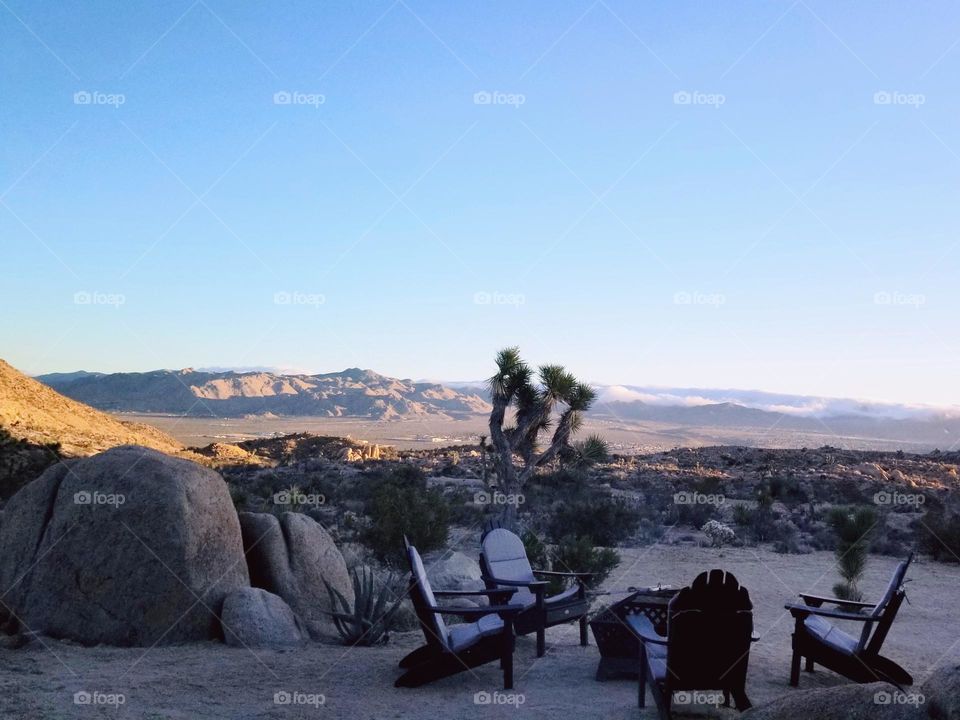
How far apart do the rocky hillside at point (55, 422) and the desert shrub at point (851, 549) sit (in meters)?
26.5

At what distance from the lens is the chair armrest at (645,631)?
668 centimetres

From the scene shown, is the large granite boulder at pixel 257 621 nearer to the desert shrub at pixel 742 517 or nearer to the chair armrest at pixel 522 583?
the chair armrest at pixel 522 583

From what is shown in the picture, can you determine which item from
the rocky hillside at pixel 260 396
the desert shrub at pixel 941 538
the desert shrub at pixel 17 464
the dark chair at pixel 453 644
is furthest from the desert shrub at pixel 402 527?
the rocky hillside at pixel 260 396

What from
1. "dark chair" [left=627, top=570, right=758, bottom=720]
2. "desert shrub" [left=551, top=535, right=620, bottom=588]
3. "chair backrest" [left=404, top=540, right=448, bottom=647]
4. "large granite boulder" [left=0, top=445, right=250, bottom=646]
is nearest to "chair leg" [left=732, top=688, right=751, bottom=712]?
"dark chair" [left=627, top=570, right=758, bottom=720]

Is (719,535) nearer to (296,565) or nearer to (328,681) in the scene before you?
(296,565)

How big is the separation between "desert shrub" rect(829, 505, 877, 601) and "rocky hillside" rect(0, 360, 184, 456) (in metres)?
26.5

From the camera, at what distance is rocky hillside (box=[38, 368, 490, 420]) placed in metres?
115

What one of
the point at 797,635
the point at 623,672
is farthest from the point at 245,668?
the point at 797,635

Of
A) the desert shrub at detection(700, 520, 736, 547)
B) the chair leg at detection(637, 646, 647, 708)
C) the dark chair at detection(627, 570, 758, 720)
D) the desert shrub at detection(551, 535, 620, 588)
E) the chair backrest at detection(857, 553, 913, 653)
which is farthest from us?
the desert shrub at detection(700, 520, 736, 547)

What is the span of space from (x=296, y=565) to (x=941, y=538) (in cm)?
1427

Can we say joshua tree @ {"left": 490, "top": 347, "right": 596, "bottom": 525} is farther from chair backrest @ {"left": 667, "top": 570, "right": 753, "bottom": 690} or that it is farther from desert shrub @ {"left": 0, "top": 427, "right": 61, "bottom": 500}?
chair backrest @ {"left": 667, "top": 570, "right": 753, "bottom": 690}

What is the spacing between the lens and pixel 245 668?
7746mm

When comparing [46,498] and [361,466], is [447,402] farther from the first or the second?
[46,498]

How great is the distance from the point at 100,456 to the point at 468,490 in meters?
19.4
